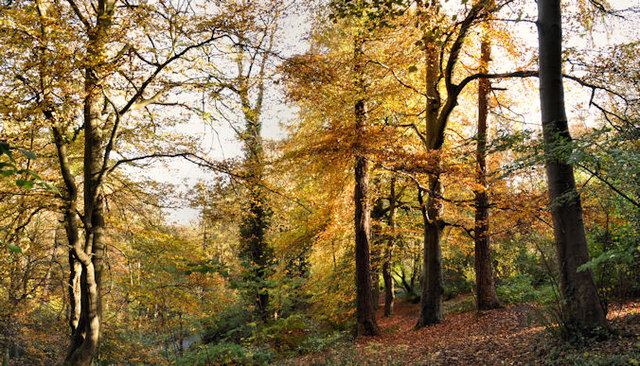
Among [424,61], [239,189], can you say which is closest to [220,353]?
[239,189]

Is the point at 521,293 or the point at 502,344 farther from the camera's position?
the point at 521,293

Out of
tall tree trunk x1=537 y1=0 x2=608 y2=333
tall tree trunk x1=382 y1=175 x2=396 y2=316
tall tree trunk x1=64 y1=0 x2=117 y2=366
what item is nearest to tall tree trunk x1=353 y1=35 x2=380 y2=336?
tall tree trunk x1=382 y1=175 x2=396 y2=316

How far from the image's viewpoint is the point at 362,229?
10.8 meters

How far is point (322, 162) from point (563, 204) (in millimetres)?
6478

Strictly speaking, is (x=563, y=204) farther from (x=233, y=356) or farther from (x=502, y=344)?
(x=233, y=356)

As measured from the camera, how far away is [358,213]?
10.9 m

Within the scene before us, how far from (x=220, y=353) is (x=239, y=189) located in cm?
523

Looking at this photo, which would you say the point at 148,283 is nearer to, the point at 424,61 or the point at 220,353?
the point at 220,353

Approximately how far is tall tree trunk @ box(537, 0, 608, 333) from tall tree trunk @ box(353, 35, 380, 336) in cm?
497

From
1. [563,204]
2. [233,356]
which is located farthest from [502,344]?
[233,356]

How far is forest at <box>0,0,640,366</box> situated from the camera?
197 inches

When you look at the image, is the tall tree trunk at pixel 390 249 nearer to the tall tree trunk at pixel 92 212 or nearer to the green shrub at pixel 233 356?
the green shrub at pixel 233 356

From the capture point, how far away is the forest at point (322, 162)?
500 cm

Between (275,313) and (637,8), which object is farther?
(275,313)
